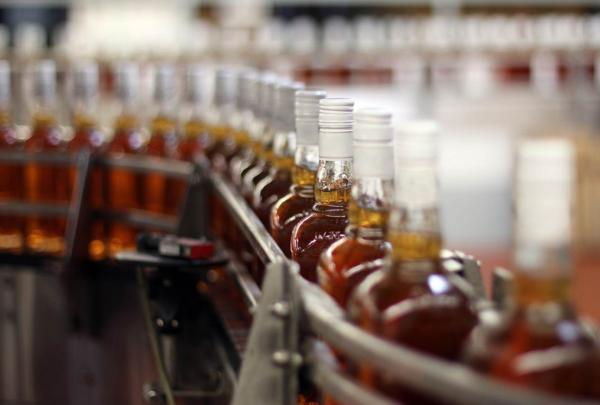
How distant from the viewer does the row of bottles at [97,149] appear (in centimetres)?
260

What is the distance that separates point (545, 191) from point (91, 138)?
228 cm

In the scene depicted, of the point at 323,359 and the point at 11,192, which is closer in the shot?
the point at 323,359

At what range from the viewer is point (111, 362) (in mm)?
2574

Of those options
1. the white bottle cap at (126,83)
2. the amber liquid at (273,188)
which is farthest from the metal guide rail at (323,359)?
the white bottle cap at (126,83)

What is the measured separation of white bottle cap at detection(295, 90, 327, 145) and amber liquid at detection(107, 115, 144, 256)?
1406 mm

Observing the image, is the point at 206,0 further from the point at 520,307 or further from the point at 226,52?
the point at 520,307

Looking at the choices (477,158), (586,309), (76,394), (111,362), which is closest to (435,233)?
(111,362)

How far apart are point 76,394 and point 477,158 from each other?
479 centimetres

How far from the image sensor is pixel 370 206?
1.00m

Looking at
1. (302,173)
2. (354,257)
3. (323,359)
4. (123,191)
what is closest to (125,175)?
(123,191)

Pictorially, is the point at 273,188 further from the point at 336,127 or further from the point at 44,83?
the point at 44,83

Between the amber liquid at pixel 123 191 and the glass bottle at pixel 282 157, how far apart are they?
1.12 m

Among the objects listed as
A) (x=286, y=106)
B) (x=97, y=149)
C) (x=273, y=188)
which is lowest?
(x=97, y=149)

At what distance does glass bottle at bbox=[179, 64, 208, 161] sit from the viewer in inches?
101
